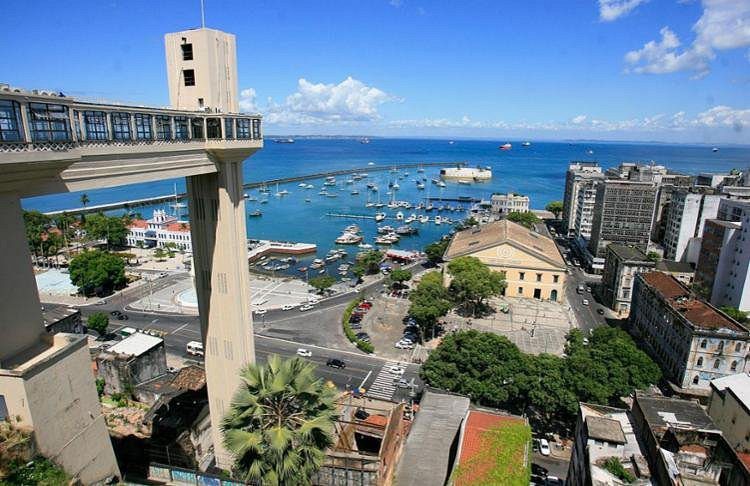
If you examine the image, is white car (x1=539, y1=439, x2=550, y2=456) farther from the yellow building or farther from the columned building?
the yellow building

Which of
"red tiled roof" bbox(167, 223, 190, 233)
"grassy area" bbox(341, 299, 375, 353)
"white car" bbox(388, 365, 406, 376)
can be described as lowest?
"white car" bbox(388, 365, 406, 376)

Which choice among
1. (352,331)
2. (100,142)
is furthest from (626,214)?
(100,142)

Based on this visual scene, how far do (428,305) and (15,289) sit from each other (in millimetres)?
39989

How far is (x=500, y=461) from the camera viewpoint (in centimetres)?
2086

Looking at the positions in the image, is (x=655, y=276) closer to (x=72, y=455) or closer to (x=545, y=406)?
(x=545, y=406)

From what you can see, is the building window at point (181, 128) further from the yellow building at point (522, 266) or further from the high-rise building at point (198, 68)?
the yellow building at point (522, 266)

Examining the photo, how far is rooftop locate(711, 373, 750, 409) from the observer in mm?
27234

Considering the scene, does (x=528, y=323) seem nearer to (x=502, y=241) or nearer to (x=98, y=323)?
(x=502, y=241)

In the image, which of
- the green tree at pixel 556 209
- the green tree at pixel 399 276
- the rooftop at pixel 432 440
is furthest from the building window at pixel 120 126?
the green tree at pixel 556 209

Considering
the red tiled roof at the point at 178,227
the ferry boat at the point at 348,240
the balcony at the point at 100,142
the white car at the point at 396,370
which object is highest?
the balcony at the point at 100,142

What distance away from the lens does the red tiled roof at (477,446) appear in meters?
19.8

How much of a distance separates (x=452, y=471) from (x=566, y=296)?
51.6 metres

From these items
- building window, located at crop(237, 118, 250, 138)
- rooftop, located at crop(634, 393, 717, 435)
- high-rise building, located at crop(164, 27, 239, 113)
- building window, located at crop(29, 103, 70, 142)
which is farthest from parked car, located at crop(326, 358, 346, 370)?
building window, located at crop(29, 103, 70, 142)

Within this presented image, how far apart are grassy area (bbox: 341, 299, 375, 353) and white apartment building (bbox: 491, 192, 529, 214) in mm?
69296
